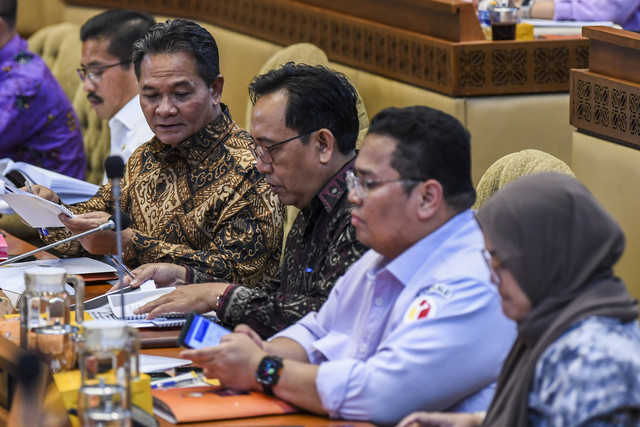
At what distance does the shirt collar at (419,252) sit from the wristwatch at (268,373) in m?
0.27

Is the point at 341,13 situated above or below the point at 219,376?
above

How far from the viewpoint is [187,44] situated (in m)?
3.01

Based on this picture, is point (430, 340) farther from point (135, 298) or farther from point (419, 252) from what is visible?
point (135, 298)

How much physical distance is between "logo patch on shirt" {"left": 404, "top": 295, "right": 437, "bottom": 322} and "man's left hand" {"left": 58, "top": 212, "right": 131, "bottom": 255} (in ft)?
4.02

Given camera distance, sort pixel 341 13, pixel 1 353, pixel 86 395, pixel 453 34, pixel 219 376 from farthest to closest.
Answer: pixel 341 13, pixel 453 34, pixel 1 353, pixel 219 376, pixel 86 395

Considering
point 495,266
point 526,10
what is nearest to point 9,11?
point 526,10

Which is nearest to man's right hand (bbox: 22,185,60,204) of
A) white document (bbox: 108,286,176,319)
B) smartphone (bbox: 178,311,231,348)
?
white document (bbox: 108,286,176,319)

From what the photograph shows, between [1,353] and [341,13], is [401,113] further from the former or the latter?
[341,13]

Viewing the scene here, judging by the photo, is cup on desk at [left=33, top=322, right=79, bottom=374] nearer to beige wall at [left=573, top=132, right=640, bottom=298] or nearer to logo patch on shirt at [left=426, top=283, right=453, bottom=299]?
logo patch on shirt at [left=426, top=283, right=453, bottom=299]

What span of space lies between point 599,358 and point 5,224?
3.14 meters

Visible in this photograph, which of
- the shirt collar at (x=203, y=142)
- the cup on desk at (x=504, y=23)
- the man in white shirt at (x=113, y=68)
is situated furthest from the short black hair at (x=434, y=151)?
the man in white shirt at (x=113, y=68)

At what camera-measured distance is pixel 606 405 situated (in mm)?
1527

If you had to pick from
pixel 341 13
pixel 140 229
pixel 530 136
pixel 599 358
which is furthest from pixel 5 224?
pixel 599 358


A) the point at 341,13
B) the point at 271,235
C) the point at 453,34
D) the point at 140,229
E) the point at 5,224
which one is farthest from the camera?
the point at 341,13
